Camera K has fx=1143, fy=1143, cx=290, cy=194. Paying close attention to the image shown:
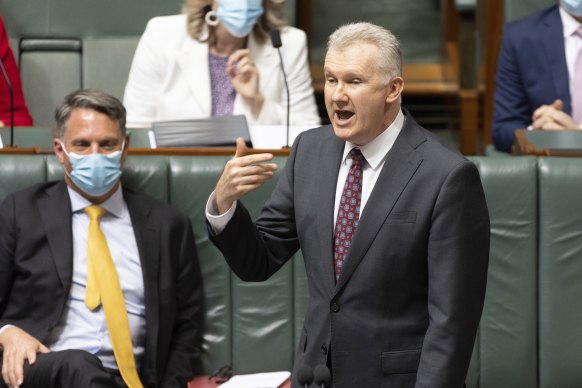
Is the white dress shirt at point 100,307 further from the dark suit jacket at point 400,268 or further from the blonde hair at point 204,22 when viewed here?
the blonde hair at point 204,22

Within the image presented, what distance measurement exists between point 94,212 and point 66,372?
0.39 meters

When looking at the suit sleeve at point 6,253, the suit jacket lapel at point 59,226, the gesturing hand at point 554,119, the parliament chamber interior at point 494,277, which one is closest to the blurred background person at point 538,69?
the gesturing hand at point 554,119

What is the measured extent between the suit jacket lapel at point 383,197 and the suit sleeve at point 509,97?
1.67 metres

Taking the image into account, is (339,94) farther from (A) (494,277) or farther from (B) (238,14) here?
(B) (238,14)

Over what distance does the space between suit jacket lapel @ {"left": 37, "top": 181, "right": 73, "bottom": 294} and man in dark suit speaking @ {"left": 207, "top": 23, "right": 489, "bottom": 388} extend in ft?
2.37

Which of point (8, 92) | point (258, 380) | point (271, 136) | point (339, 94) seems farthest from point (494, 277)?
point (8, 92)

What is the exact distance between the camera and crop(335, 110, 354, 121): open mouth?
70.9 inches

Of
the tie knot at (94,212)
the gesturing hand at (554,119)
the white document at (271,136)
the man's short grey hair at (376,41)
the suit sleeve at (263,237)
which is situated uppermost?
the man's short grey hair at (376,41)

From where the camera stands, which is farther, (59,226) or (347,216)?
(59,226)

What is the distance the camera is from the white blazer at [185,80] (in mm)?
3391

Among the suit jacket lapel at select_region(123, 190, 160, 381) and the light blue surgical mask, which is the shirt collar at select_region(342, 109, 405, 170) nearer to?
the suit jacket lapel at select_region(123, 190, 160, 381)

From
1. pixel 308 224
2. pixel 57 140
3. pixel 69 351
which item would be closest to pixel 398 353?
pixel 308 224

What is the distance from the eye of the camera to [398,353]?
1824 millimetres

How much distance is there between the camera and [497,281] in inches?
103
